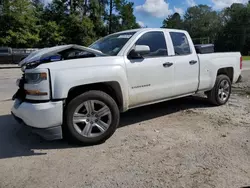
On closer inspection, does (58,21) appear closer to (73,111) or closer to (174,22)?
(73,111)

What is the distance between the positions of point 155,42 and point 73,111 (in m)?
2.20

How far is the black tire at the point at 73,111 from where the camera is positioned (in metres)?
3.98

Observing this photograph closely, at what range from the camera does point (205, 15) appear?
301 feet

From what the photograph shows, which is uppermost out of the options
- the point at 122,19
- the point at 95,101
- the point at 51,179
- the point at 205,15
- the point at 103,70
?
the point at 205,15

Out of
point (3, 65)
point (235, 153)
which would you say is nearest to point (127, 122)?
point (235, 153)

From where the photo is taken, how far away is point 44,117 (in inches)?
147

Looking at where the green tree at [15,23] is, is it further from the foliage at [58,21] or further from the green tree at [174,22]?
the green tree at [174,22]

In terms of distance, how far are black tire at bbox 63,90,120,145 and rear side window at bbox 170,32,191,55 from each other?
199cm

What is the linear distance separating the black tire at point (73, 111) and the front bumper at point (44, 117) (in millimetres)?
154

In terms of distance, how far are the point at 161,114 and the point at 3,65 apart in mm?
16746

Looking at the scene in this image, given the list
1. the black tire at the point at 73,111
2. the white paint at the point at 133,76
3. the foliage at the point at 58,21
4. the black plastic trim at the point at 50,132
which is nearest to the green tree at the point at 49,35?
the foliage at the point at 58,21

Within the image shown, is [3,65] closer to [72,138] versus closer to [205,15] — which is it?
[72,138]

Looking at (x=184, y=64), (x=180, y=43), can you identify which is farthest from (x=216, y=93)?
(x=180, y=43)

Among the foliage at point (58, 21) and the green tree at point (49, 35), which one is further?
the green tree at point (49, 35)
